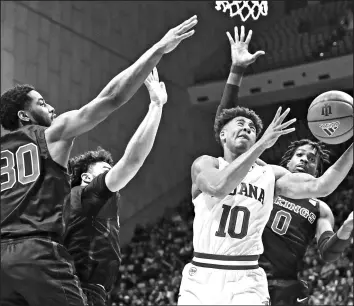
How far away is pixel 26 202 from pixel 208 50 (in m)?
14.7

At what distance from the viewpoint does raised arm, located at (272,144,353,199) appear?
14.1ft

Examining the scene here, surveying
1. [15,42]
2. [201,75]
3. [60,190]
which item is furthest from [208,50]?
[60,190]

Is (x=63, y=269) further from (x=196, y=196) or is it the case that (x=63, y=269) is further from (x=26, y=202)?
(x=196, y=196)

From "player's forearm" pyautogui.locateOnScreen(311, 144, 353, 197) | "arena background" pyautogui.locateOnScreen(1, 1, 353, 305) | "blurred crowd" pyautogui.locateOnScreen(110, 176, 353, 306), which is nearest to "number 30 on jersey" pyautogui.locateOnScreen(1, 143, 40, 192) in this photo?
"player's forearm" pyautogui.locateOnScreen(311, 144, 353, 197)

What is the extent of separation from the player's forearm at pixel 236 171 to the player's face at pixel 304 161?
1683mm

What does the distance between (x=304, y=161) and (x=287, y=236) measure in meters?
0.65

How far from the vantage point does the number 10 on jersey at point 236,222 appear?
4.59 m

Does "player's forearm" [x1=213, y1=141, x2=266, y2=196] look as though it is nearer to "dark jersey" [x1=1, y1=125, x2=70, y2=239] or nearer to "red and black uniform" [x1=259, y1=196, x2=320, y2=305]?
"dark jersey" [x1=1, y1=125, x2=70, y2=239]

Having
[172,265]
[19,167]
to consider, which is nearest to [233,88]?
[19,167]

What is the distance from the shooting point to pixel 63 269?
3561 mm

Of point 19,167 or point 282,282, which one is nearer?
point 19,167

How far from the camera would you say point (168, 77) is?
16750 mm

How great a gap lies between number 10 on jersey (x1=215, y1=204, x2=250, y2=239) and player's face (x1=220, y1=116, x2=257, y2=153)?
408mm

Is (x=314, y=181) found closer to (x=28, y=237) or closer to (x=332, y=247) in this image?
(x=332, y=247)
